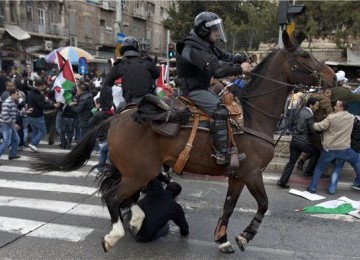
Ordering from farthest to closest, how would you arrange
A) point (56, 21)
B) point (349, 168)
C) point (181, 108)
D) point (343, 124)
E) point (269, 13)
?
point (56, 21) → point (269, 13) → point (349, 168) → point (343, 124) → point (181, 108)

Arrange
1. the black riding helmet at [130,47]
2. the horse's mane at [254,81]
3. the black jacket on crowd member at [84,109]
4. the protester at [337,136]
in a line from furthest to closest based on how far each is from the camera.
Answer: the black jacket on crowd member at [84,109], the protester at [337,136], the black riding helmet at [130,47], the horse's mane at [254,81]

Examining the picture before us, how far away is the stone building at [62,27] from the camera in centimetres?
3080

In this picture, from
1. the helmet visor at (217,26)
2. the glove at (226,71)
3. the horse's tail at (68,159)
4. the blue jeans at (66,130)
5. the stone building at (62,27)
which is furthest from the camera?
the stone building at (62,27)

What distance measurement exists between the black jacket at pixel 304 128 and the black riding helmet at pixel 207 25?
12.4 feet

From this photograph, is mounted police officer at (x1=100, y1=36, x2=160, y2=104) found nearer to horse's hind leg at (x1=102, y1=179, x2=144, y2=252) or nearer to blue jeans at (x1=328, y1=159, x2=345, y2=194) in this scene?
horse's hind leg at (x1=102, y1=179, x2=144, y2=252)

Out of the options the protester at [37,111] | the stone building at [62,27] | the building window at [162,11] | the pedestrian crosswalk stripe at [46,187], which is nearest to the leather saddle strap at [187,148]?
the pedestrian crosswalk stripe at [46,187]

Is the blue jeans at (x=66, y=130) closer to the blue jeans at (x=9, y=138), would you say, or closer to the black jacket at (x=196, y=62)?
the blue jeans at (x=9, y=138)

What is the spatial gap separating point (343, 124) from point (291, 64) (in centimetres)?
301

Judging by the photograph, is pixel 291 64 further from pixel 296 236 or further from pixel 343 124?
pixel 343 124

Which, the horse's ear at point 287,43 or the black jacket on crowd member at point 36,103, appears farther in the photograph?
the black jacket on crowd member at point 36,103

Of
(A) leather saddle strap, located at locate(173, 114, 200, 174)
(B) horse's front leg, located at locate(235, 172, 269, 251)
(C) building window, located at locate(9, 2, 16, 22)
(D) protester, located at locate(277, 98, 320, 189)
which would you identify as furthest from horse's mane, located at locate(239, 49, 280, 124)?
(C) building window, located at locate(9, 2, 16, 22)

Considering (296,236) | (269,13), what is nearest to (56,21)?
(269,13)

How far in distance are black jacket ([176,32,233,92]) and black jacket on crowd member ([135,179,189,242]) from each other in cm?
137

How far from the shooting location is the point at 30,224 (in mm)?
5324
